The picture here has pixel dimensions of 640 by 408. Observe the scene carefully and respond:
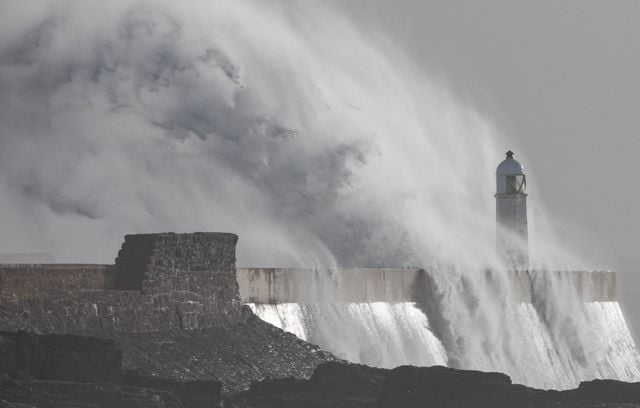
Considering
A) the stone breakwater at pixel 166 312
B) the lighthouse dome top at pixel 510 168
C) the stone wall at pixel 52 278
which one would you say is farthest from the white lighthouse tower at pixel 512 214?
the stone wall at pixel 52 278

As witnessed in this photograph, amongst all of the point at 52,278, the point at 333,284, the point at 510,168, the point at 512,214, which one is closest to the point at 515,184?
the point at 510,168

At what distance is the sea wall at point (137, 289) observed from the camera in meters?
19.2

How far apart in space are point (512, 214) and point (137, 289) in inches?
753

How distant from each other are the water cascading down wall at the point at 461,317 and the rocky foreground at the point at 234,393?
549cm

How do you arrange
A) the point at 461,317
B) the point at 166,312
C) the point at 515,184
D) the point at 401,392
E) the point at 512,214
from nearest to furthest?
1. the point at 401,392
2. the point at 166,312
3. the point at 461,317
4. the point at 512,214
5. the point at 515,184

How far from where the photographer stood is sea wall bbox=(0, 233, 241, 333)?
19234mm

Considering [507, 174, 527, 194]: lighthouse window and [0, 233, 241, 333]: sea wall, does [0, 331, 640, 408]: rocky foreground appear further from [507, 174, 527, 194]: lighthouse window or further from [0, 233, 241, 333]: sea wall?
[507, 174, 527, 194]: lighthouse window

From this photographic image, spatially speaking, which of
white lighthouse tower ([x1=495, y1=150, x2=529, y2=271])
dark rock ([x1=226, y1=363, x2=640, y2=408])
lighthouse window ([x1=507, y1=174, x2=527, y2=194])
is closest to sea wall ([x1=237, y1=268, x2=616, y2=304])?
white lighthouse tower ([x1=495, y1=150, x2=529, y2=271])

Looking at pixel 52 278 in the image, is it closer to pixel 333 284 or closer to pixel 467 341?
pixel 333 284

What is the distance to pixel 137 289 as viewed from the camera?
21422 millimetres

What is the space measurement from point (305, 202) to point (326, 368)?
16.1 metres

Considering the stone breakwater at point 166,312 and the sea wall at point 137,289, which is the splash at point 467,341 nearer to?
the stone breakwater at point 166,312

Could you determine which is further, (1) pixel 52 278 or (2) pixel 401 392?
(1) pixel 52 278

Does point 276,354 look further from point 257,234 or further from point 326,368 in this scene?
point 257,234
